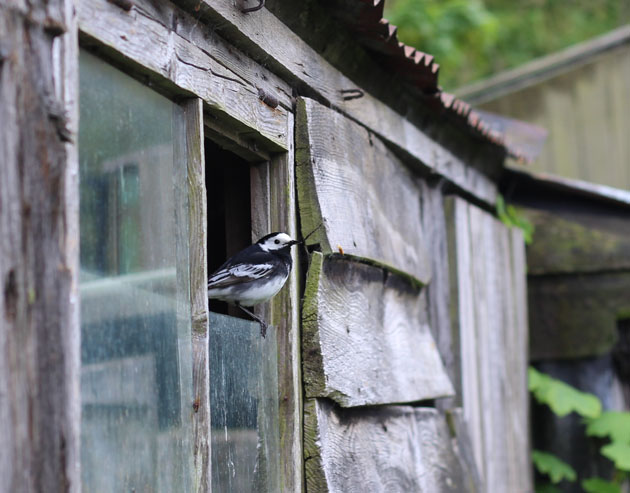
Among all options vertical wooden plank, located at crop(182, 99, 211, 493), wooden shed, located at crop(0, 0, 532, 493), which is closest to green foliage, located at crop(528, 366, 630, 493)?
wooden shed, located at crop(0, 0, 532, 493)

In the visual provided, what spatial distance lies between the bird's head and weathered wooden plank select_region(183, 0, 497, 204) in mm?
833

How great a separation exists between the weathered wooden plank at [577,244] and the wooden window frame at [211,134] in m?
4.49

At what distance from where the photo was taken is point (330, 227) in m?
4.70

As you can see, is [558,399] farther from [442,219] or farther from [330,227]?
[330,227]

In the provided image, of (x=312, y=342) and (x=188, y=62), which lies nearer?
(x=188, y=62)

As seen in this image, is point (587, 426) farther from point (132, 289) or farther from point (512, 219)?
point (132, 289)

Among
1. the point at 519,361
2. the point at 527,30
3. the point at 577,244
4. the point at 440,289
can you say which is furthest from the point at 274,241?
the point at 527,30

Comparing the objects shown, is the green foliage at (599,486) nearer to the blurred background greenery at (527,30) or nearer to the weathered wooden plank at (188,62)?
the weathered wooden plank at (188,62)

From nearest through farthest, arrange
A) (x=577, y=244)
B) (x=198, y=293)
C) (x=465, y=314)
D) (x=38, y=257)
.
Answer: (x=38, y=257), (x=198, y=293), (x=465, y=314), (x=577, y=244)

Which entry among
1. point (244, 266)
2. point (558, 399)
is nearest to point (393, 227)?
point (244, 266)

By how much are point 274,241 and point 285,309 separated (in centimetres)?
35

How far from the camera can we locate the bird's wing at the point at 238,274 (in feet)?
14.0

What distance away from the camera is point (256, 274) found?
167 inches

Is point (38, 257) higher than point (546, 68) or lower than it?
lower
